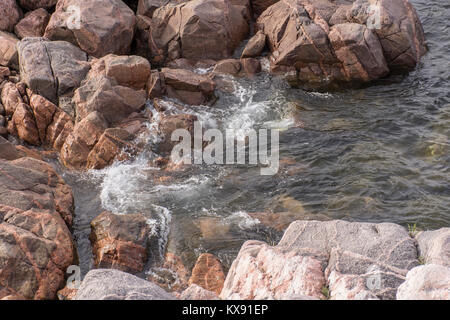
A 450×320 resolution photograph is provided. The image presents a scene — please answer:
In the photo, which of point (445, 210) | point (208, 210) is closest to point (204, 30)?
point (208, 210)

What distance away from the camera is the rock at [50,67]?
15.3m

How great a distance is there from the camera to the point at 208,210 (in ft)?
40.5

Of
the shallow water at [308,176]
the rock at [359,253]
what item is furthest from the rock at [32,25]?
the rock at [359,253]

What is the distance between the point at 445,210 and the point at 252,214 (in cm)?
457

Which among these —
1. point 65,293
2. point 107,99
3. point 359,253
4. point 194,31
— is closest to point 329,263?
point 359,253

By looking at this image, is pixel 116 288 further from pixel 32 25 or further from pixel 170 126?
pixel 32 25

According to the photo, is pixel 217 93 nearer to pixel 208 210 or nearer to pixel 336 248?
pixel 208 210

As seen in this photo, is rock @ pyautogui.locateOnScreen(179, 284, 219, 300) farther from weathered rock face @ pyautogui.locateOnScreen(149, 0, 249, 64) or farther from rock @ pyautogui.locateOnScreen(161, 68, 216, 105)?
weathered rock face @ pyautogui.locateOnScreen(149, 0, 249, 64)

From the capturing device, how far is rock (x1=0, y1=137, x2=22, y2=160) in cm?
1273

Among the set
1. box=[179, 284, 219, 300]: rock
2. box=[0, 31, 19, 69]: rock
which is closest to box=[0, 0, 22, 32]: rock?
box=[0, 31, 19, 69]: rock

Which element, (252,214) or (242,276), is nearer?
(242,276)

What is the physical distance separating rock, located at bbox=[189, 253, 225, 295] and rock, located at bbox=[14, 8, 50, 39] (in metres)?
12.5

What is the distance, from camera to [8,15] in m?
18.8
